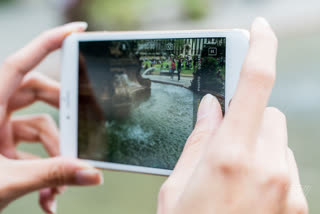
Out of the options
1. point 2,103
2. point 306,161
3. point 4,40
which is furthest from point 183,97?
point 4,40

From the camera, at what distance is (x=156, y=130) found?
803mm

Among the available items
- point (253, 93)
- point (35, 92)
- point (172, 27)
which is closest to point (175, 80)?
point (253, 93)

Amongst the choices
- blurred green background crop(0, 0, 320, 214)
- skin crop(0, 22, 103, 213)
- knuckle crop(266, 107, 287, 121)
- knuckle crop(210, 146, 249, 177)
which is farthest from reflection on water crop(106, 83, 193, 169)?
blurred green background crop(0, 0, 320, 214)

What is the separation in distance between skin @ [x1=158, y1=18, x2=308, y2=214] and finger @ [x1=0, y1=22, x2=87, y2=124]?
1.93 feet

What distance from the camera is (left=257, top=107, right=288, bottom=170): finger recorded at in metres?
0.47

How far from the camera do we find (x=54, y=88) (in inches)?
42.6

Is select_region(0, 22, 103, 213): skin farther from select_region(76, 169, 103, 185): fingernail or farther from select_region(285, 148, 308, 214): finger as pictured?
select_region(285, 148, 308, 214): finger

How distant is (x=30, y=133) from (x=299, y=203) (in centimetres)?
89

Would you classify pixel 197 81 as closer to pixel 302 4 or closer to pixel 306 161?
pixel 306 161

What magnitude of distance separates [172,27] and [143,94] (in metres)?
1.93

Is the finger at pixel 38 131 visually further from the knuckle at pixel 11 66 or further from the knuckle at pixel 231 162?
the knuckle at pixel 231 162

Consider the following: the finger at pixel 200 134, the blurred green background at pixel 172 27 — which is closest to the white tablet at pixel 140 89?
the finger at pixel 200 134

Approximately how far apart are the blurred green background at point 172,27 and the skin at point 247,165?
53 centimetres

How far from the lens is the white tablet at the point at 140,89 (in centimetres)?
73
